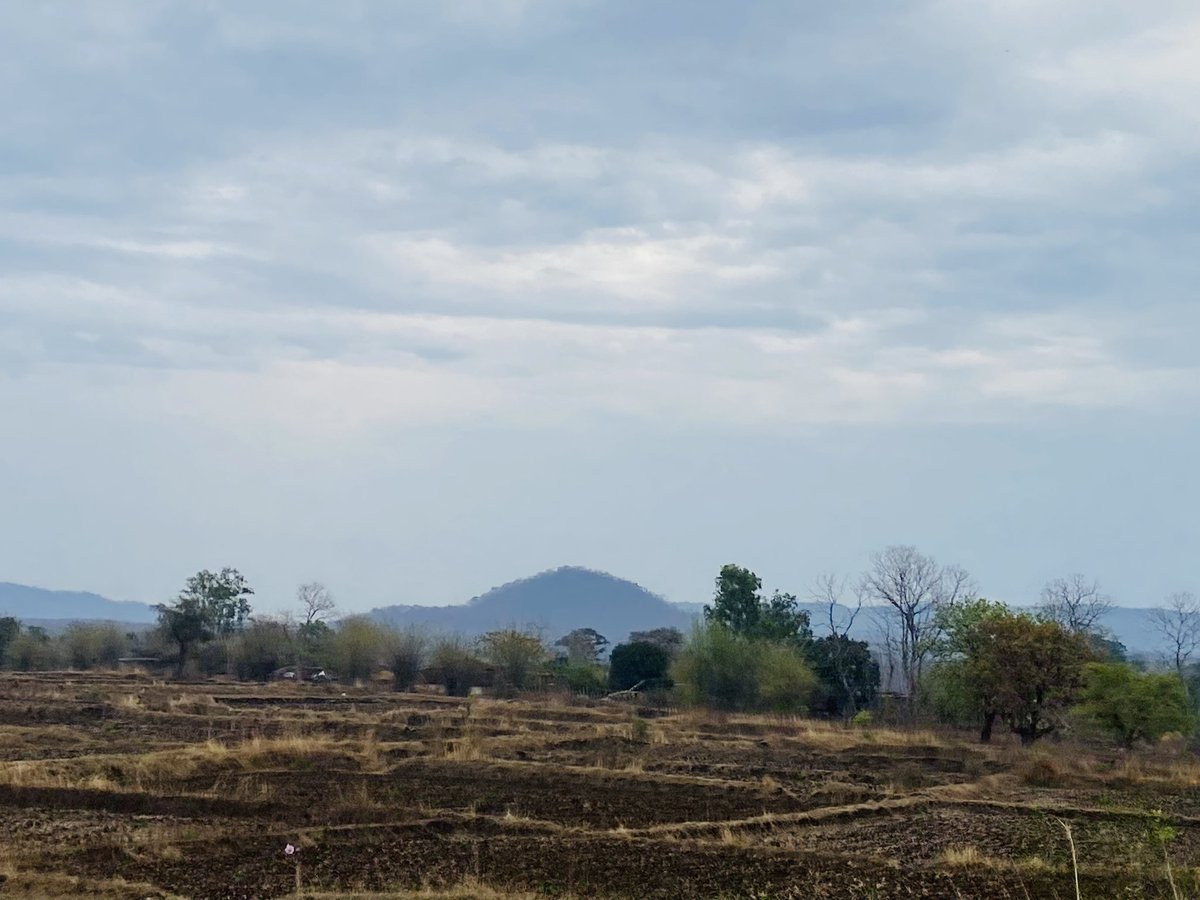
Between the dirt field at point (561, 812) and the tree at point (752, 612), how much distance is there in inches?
1095

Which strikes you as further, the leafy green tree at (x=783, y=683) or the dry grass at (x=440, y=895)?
the leafy green tree at (x=783, y=683)

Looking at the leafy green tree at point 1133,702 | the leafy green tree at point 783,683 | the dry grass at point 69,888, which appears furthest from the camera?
the leafy green tree at point 783,683

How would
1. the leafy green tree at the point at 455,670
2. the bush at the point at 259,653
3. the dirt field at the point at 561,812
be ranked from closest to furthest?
the dirt field at the point at 561,812
the leafy green tree at the point at 455,670
the bush at the point at 259,653

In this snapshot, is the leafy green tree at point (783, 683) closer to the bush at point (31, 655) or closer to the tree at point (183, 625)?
the tree at point (183, 625)

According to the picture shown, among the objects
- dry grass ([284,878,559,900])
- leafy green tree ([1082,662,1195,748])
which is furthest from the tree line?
dry grass ([284,878,559,900])

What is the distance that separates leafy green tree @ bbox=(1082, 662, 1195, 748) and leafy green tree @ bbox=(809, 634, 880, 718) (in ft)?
80.4

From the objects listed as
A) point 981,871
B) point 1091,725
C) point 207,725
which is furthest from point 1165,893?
point 207,725

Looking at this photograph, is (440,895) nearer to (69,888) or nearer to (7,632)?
(69,888)

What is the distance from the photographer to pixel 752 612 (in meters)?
76.0

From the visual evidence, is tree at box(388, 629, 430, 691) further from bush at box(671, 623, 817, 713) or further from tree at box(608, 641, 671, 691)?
bush at box(671, 623, 817, 713)

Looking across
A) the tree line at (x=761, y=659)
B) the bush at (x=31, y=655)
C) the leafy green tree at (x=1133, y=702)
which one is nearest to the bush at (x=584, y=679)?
the tree line at (x=761, y=659)

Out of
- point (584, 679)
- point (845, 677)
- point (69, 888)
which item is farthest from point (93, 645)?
point (69, 888)

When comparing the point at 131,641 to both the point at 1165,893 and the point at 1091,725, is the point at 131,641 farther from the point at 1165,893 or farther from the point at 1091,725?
the point at 1165,893

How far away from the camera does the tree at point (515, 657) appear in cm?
7538
